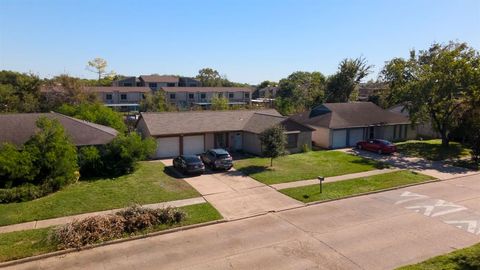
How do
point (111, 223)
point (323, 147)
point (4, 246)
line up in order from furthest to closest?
point (323, 147) → point (111, 223) → point (4, 246)

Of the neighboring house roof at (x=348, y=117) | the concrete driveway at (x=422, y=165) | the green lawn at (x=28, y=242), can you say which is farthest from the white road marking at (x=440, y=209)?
the neighboring house roof at (x=348, y=117)

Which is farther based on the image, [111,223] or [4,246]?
[111,223]

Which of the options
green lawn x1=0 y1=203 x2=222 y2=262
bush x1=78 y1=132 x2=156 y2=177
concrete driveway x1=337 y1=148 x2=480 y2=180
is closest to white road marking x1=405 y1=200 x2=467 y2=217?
concrete driveway x1=337 y1=148 x2=480 y2=180

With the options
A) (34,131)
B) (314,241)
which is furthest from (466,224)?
(34,131)

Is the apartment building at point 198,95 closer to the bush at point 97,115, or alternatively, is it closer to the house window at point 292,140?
the bush at point 97,115

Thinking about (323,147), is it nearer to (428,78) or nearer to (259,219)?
(428,78)

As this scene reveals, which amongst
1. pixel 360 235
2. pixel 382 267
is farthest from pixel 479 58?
pixel 382 267

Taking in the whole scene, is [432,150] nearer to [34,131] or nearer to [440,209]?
[440,209]
